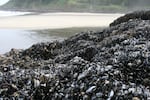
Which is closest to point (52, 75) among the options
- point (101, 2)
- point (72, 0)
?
point (101, 2)

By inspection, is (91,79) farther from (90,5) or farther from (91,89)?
(90,5)

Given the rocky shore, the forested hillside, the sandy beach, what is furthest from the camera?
the forested hillside

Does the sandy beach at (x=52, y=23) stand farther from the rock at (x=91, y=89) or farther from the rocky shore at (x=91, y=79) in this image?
the rock at (x=91, y=89)

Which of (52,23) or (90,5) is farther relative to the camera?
(90,5)

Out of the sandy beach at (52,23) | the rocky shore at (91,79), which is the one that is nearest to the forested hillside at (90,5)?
the sandy beach at (52,23)

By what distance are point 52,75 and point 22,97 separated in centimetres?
124

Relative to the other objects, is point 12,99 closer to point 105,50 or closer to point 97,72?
point 97,72

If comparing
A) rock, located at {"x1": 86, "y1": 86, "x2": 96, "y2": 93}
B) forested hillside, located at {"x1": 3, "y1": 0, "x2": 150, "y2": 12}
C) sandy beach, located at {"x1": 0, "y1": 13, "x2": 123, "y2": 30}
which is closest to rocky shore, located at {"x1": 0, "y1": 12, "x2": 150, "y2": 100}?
rock, located at {"x1": 86, "y1": 86, "x2": 96, "y2": 93}

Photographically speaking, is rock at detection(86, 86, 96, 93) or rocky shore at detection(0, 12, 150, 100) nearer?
rocky shore at detection(0, 12, 150, 100)

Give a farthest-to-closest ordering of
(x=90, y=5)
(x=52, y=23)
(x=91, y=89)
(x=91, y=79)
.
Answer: (x=90, y=5) → (x=52, y=23) → (x=91, y=79) → (x=91, y=89)

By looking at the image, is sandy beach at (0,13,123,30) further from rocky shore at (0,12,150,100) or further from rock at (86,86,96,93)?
rock at (86,86,96,93)

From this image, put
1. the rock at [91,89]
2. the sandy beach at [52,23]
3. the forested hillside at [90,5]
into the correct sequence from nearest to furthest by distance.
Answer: the rock at [91,89] → the sandy beach at [52,23] → the forested hillside at [90,5]

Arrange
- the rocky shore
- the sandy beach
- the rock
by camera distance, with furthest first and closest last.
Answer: the sandy beach
the rock
the rocky shore

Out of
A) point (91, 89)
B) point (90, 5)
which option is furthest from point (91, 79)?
point (90, 5)
